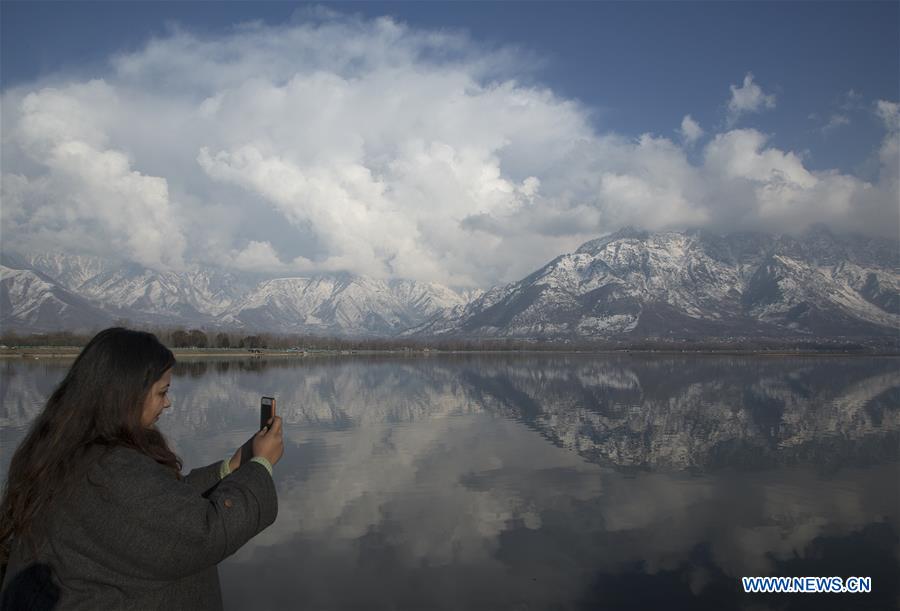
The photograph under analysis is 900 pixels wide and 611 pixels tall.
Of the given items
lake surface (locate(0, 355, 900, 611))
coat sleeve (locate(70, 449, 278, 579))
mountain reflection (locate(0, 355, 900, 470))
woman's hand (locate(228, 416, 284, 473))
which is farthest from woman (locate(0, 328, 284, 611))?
mountain reflection (locate(0, 355, 900, 470))

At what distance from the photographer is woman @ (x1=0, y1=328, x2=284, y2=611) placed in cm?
273

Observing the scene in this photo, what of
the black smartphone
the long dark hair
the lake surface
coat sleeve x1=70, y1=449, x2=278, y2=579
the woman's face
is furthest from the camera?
the lake surface

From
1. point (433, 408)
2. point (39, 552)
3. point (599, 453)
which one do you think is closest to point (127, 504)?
point (39, 552)

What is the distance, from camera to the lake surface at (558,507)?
1285 cm

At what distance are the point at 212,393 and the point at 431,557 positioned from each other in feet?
145

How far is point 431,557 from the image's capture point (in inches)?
570

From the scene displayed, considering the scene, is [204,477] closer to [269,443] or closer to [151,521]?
[269,443]

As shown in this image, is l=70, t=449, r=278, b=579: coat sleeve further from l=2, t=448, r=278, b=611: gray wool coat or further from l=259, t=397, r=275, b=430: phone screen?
l=259, t=397, r=275, b=430: phone screen

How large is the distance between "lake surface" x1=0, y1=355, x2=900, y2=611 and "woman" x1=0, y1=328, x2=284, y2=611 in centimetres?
1020

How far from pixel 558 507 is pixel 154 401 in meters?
17.2

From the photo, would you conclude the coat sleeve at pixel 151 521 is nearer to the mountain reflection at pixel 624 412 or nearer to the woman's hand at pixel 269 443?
the woman's hand at pixel 269 443

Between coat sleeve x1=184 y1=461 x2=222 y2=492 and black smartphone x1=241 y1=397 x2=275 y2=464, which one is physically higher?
black smartphone x1=241 y1=397 x2=275 y2=464

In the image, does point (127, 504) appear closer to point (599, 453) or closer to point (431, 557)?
point (431, 557)

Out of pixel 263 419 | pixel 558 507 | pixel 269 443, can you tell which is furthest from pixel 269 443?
pixel 558 507
